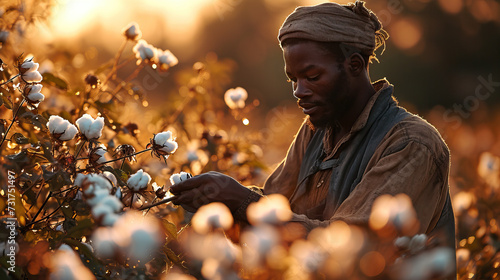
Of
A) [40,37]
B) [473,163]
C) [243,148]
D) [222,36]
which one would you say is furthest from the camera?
[222,36]

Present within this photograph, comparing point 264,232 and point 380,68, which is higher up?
point 264,232

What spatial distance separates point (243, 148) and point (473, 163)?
3.14m

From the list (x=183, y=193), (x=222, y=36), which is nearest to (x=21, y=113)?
(x=183, y=193)

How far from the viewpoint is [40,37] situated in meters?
2.79

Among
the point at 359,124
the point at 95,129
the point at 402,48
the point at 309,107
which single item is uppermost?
the point at 95,129

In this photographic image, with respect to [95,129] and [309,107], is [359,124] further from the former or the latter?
[95,129]

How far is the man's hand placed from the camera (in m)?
1.55

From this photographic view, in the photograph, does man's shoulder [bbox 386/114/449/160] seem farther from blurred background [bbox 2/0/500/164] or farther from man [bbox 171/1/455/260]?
blurred background [bbox 2/0/500/164]

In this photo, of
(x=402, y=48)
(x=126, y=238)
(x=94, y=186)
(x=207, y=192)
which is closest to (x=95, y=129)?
(x=94, y=186)

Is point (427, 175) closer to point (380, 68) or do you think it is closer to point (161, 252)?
point (161, 252)

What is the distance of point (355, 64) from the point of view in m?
1.86

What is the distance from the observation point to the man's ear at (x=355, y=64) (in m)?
1.85

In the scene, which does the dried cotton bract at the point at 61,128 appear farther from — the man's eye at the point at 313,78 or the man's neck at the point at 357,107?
the man's neck at the point at 357,107

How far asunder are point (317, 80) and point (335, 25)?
20cm
